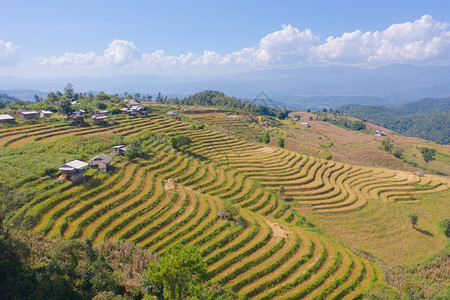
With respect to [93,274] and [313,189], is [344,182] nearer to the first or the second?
[313,189]

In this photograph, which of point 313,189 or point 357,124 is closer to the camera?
point 313,189

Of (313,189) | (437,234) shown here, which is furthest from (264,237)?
(437,234)

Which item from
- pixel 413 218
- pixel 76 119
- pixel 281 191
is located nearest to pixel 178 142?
pixel 281 191

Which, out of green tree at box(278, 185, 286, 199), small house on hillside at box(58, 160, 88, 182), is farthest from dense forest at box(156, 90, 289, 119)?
small house on hillside at box(58, 160, 88, 182)

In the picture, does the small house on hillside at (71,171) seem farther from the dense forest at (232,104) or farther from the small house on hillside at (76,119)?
the dense forest at (232,104)

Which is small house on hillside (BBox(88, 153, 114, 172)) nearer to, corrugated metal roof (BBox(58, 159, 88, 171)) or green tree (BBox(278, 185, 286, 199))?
corrugated metal roof (BBox(58, 159, 88, 171))
